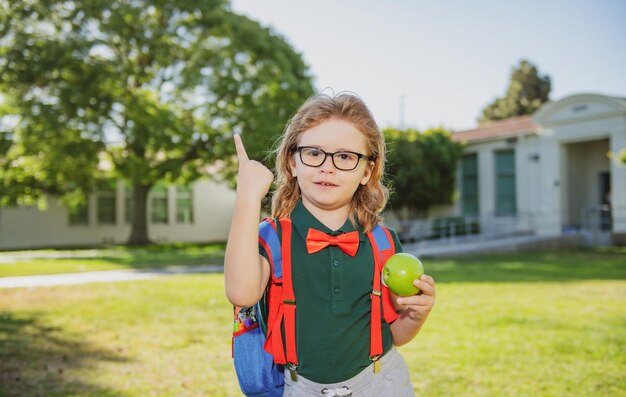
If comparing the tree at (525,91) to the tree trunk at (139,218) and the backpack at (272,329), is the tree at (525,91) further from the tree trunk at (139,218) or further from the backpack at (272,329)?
the backpack at (272,329)

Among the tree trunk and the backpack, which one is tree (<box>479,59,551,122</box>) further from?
the backpack

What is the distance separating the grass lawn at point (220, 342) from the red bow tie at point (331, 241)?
265 centimetres

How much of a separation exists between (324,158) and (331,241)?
1.09ft

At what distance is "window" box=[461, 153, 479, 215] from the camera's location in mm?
28422

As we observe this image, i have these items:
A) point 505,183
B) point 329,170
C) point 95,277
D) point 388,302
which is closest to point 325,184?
point 329,170

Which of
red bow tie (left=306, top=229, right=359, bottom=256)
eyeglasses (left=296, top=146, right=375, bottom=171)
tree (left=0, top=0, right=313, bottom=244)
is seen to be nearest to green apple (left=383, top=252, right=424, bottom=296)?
red bow tie (left=306, top=229, right=359, bottom=256)

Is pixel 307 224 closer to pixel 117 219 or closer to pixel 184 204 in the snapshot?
pixel 117 219

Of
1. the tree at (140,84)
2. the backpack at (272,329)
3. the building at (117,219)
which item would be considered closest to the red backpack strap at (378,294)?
the backpack at (272,329)

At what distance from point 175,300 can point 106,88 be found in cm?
1504

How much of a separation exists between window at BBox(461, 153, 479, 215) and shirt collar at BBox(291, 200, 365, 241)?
27.0 meters

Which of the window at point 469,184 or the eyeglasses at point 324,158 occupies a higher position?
the window at point 469,184

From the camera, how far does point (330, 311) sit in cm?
214

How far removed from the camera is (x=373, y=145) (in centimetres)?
240

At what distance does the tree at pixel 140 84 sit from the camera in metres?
20.9
